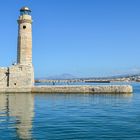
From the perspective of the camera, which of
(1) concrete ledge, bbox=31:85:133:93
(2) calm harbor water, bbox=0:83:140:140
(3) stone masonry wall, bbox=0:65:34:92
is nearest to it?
(2) calm harbor water, bbox=0:83:140:140

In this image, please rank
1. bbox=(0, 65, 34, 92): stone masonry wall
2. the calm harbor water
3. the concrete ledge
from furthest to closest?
the concrete ledge → bbox=(0, 65, 34, 92): stone masonry wall → the calm harbor water

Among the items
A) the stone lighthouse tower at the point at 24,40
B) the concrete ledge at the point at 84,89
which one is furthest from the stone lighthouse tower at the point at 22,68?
the concrete ledge at the point at 84,89

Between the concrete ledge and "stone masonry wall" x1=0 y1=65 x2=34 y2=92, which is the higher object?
"stone masonry wall" x1=0 y1=65 x2=34 y2=92

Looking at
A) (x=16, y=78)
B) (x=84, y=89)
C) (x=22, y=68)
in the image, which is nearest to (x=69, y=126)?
(x=22, y=68)

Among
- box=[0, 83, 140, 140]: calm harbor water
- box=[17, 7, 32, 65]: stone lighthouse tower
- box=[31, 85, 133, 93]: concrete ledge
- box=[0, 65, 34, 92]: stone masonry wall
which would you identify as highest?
box=[17, 7, 32, 65]: stone lighthouse tower

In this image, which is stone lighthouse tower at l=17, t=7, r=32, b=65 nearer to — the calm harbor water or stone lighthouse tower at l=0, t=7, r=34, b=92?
stone lighthouse tower at l=0, t=7, r=34, b=92

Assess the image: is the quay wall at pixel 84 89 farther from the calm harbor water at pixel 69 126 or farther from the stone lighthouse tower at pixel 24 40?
the calm harbor water at pixel 69 126

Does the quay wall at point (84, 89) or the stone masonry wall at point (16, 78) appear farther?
the quay wall at point (84, 89)

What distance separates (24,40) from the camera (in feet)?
132

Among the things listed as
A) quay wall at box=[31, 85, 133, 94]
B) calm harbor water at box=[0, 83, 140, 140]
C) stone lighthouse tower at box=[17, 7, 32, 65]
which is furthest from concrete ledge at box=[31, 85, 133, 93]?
calm harbor water at box=[0, 83, 140, 140]

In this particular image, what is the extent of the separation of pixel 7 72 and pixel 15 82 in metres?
1.34

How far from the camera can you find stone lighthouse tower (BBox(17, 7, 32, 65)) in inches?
1585

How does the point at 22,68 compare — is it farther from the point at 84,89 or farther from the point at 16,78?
the point at 84,89

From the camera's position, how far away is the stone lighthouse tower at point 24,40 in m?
40.2
